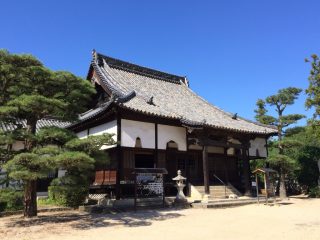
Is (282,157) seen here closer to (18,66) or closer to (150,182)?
(150,182)

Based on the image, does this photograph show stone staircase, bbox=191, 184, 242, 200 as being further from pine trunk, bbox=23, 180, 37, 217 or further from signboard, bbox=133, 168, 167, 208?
pine trunk, bbox=23, 180, 37, 217

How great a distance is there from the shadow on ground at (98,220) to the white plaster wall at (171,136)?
5590 mm

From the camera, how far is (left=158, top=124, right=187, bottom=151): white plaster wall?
1980 cm

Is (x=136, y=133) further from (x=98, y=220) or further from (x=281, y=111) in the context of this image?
(x=281, y=111)

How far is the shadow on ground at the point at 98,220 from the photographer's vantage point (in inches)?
478

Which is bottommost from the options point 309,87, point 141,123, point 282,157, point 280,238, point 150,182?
point 280,238

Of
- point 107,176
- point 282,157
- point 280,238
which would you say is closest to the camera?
point 280,238

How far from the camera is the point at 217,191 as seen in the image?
2142 cm

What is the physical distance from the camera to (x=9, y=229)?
1138cm

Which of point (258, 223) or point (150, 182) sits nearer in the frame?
point (258, 223)

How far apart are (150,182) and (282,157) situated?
1054 centimetres

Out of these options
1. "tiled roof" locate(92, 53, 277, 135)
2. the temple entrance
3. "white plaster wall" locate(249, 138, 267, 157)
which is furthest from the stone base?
"white plaster wall" locate(249, 138, 267, 157)

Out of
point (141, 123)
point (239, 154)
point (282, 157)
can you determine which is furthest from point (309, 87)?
point (141, 123)

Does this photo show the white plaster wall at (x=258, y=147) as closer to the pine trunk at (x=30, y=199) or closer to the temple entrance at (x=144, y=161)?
the temple entrance at (x=144, y=161)
